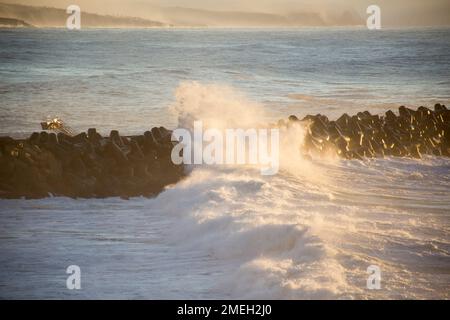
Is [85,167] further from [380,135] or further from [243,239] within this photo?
[380,135]

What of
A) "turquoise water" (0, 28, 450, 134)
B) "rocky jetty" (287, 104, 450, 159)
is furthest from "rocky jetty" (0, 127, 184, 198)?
"turquoise water" (0, 28, 450, 134)

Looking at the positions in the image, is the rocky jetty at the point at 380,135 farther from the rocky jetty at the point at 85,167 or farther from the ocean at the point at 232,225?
the rocky jetty at the point at 85,167

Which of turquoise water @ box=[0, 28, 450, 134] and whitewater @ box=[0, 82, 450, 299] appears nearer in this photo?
whitewater @ box=[0, 82, 450, 299]

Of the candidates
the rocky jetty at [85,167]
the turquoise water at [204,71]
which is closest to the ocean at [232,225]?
the turquoise water at [204,71]

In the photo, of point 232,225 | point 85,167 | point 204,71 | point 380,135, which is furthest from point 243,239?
point 204,71

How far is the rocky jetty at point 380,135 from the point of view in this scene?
15.7 meters

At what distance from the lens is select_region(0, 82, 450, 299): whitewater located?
7980 mm

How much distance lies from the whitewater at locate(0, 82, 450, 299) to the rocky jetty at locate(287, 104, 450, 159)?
1.40m

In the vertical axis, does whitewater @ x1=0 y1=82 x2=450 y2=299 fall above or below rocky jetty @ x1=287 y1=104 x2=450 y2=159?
below

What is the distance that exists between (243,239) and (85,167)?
14.3 feet

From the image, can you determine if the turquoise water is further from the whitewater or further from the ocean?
the whitewater

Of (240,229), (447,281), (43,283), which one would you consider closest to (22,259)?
(43,283)

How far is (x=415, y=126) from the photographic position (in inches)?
685

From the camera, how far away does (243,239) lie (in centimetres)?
938
